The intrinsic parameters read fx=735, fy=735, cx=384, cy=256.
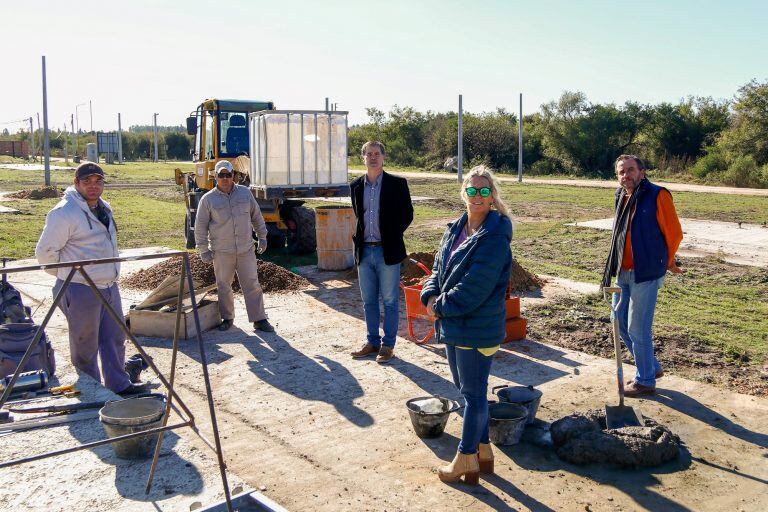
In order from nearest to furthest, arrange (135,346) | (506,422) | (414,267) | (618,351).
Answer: (135,346) → (506,422) → (618,351) → (414,267)

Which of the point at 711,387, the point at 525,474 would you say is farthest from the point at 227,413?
the point at 711,387

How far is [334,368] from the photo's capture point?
22.9ft

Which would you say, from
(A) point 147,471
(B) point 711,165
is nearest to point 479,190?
(A) point 147,471

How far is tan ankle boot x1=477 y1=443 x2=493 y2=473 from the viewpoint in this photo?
4.59m

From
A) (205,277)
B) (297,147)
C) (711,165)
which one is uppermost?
(711,165)

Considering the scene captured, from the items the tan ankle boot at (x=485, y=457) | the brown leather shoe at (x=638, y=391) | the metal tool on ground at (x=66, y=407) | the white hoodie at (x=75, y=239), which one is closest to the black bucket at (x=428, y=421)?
the tan ankle boot at (x=485, y=457)

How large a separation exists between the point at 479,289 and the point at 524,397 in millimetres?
1567

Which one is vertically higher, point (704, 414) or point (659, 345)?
point (659, 345)

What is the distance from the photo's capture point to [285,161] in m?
12.9

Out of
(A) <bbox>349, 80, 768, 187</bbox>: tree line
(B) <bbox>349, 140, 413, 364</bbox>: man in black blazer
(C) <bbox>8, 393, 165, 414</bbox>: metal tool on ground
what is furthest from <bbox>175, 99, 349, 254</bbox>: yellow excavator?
(A) <bbox>349, 80, 768, 187</bbox>: tree line

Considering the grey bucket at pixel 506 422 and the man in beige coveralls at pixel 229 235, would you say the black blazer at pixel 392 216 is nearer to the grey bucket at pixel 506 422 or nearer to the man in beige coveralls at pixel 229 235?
the man in beige coveralls at pixel 229 235

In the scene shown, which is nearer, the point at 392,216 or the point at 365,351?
the point at 392,216

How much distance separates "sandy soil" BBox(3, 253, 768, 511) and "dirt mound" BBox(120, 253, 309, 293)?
2.30 metres

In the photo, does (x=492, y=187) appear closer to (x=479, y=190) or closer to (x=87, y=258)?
(x=479, y=190)
